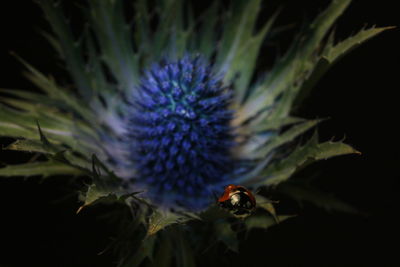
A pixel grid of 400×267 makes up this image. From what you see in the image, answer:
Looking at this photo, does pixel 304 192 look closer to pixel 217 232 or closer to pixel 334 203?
pixel 334 203

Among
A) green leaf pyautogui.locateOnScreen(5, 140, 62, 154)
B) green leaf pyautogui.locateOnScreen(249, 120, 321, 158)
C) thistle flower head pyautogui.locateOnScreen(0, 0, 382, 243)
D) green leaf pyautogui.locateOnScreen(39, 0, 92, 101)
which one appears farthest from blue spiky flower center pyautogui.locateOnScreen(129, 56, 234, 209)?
green leaf pyautogui.locateOnScreen(5, 140, 62, 154)

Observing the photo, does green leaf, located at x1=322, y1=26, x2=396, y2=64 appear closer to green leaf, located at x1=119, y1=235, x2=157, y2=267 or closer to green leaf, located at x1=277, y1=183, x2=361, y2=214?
green leaf, located at x1=277, y1=183, x2=361, y2=214

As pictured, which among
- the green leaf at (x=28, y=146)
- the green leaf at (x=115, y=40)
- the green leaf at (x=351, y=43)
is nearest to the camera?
the green leaf at (x=28, y=146)

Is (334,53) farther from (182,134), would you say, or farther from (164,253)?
(164,253)

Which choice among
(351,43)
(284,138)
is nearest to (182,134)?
(284,138)

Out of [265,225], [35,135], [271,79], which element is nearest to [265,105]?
[271,79]

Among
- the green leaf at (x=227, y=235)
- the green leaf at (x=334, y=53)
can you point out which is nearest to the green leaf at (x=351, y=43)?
the green leaf at (x=334, y=53)

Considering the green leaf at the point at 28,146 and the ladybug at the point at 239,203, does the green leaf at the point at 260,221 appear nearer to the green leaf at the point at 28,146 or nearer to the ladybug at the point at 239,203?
the ladybug at the point at 239,203
